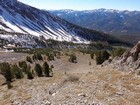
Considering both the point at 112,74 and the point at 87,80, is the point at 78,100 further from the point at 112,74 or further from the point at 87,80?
the point at 112,74

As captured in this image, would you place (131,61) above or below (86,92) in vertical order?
above

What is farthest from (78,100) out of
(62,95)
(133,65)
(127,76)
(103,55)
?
(103,55)

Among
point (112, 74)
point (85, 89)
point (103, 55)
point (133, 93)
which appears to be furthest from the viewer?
point (103, 55)

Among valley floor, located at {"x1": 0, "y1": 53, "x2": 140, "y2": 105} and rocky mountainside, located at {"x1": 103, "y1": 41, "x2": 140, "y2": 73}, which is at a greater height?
rocky mountainside, located at {"x1": 103, "y1": 41, "x2": 140, "y2": 73}

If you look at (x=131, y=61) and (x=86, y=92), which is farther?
(x=131, y=61)

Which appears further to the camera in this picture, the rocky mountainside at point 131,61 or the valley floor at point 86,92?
the rocky mountainside at point 131,61

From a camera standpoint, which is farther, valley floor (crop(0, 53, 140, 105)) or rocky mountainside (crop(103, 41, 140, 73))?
rocky mountainside (crop(103, 41, 140, 73))

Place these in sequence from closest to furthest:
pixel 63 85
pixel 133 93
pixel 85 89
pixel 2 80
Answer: pixel 133 93 < pixel 85 89 < pixel 63 85 < pixel 2 80

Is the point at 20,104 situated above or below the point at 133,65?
below

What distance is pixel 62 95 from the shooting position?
50531 millimetres

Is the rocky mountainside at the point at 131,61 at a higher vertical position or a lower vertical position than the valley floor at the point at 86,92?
higher


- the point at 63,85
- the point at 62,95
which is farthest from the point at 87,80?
the point at 62,95

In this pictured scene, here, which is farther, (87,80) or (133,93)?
(87,80)

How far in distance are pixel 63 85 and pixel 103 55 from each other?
56571 mm
